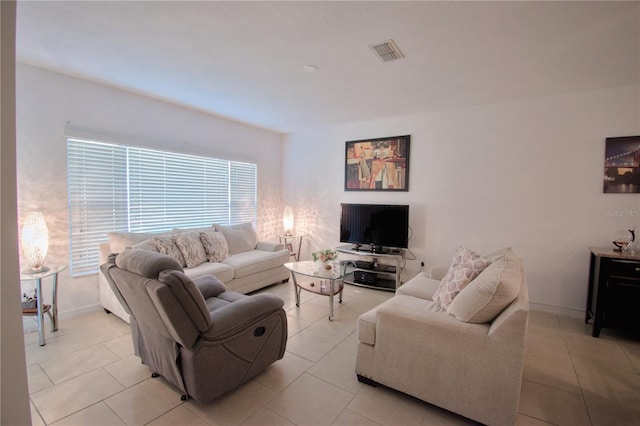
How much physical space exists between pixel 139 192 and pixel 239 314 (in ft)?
8.86

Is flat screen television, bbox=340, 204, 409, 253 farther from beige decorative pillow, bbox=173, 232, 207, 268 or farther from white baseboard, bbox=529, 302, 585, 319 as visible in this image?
beige decorative pillow, bbox=173, 232, 207, 268

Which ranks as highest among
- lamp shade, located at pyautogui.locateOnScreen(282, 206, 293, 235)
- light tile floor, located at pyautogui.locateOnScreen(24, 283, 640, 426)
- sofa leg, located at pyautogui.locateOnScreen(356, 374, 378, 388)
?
lamp shade, located at pyautogui.locateOnScreen(282, 206, 293, 235)

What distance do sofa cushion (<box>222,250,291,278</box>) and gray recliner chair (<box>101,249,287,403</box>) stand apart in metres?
1.59

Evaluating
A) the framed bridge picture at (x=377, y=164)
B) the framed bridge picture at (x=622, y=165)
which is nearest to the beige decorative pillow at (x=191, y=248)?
the framed bridge picture at (x=377, y=164)

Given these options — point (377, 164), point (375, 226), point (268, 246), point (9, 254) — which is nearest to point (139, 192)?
point (268, 246)

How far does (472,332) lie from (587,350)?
1.89 m

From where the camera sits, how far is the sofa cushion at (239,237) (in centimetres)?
438

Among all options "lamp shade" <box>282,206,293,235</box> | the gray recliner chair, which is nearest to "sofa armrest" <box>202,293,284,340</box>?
the gray recliner chair

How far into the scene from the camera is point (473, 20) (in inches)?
79.4

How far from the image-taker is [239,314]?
2.02 meters

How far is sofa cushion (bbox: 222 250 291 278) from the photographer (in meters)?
3.81

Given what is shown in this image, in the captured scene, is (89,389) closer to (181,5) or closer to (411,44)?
(181,5)

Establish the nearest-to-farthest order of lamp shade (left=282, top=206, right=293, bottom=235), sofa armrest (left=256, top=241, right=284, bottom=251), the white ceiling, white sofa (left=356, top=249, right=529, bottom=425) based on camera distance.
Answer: white sofa (left=356, top=249, right=529, bottom=425), the white ceiling, sofa armrest (left=256, top=241, right=284, bottom=251), lamp shade (left=282, top=206, right=293, bottom=235)

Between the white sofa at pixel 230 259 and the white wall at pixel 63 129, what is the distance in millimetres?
407
